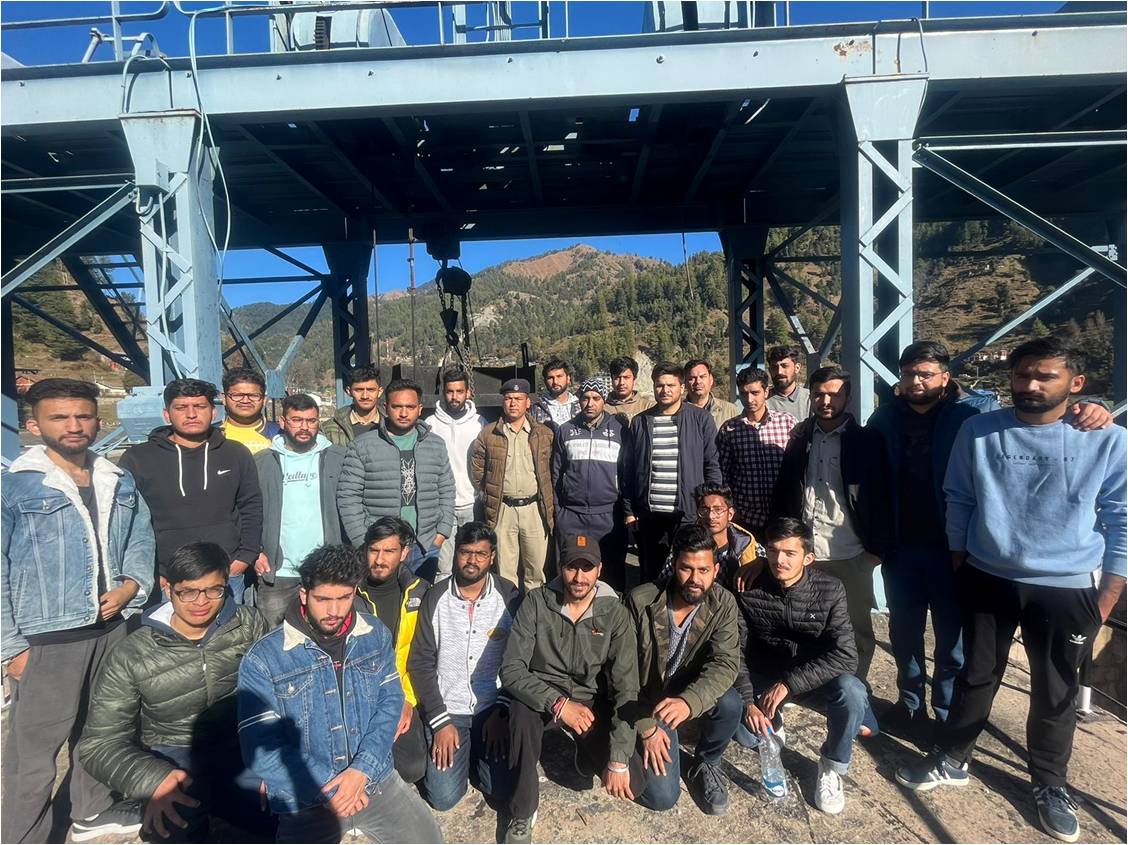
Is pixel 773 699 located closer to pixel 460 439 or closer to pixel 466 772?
pixel 466 772

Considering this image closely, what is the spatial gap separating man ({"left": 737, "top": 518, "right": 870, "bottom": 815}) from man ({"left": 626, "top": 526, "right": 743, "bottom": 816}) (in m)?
0.16

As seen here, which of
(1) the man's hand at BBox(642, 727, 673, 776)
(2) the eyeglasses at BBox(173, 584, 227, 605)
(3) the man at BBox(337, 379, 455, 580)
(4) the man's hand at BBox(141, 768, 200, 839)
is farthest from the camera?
(3) the man at BBox(337, 379, 455, 580)

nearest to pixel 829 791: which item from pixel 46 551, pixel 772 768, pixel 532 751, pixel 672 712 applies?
pixel 772 768

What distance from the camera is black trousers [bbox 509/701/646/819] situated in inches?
96.5

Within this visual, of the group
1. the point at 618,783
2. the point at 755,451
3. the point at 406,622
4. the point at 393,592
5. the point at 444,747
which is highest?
the point at 755,451

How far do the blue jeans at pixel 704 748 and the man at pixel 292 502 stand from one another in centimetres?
186

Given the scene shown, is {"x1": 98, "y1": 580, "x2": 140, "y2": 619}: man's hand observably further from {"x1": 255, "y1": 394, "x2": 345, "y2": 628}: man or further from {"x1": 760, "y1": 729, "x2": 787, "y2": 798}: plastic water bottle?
{"x1": 760, "y1": 729, "x2": 787, "y2": 798}: plastic water bottle

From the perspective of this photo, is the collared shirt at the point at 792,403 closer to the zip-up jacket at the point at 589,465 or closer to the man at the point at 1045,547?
the zip-up jacket at the point at 589,465

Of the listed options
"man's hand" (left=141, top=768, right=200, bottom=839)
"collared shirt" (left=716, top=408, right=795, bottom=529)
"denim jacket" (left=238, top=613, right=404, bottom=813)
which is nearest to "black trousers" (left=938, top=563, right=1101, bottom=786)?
"collared shirt" (left=716, top=408, right=795, bottom=529)

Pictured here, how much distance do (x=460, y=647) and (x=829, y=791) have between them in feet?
5.28

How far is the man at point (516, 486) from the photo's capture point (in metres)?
3.84

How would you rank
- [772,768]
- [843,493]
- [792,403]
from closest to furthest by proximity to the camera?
[772,768] < [843,493] < [792,403]

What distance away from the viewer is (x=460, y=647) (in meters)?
2.81

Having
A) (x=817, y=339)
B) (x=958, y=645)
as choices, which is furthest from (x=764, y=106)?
(x=817, y=339)
